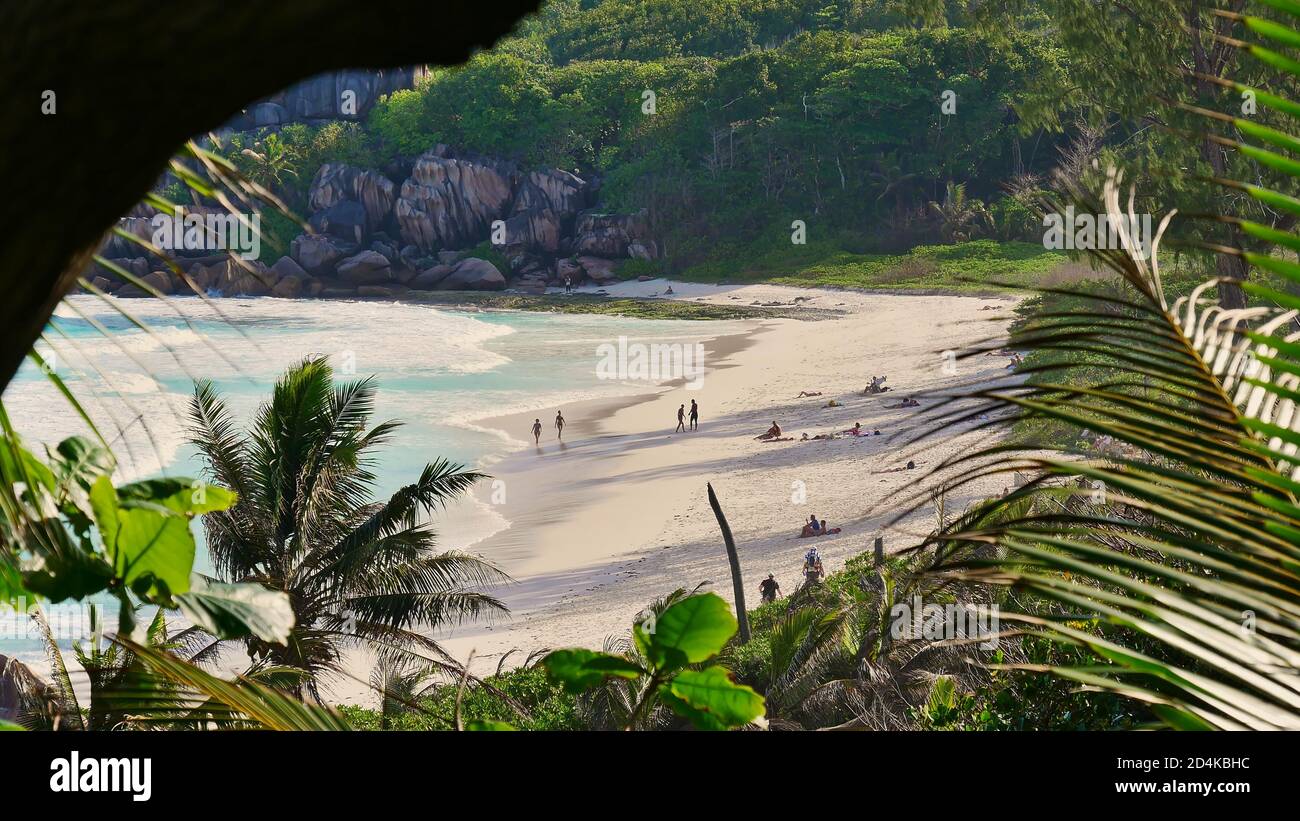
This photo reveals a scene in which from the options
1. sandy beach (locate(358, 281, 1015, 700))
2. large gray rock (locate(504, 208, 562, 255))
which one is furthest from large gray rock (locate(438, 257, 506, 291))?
sandy beach (locate(358, 281, 1015, 700))

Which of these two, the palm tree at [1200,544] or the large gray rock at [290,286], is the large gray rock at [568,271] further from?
the palm tree at [1200,544]

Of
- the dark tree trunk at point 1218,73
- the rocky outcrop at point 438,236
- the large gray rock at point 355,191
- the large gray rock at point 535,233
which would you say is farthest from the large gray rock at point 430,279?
the dark tree trunk at point 1218,73

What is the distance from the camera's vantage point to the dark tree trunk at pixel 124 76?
2.73 feet

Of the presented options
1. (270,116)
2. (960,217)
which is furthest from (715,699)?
(270,116)

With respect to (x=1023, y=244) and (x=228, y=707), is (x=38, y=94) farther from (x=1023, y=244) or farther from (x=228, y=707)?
(x=1023, y=244)

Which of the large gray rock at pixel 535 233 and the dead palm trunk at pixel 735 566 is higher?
the large gray rock at pixel 535 233

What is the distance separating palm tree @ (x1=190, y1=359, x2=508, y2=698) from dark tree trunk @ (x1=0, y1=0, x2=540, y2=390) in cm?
960

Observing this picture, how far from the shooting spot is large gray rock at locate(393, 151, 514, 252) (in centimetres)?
5794

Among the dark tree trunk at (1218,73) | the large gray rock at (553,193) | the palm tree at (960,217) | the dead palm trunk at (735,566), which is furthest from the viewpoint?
the large gray rock at (553,193)

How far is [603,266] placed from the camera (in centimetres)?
5509

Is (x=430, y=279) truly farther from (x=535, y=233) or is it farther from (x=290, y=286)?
(x=290, y=286)

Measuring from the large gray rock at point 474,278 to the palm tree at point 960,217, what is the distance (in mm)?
20087

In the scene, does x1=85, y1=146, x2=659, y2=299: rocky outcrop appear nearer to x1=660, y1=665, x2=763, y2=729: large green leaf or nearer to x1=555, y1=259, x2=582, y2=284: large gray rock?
x1=555, y1=259, x2=582, y2=284: large gray rock
